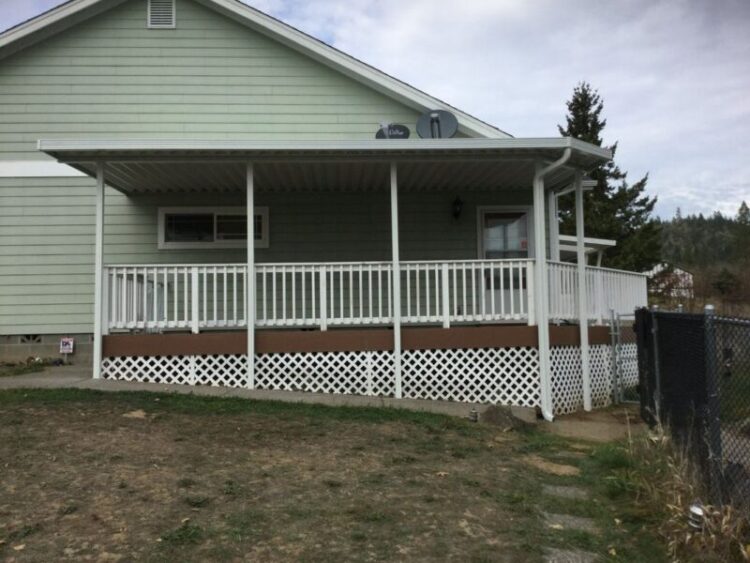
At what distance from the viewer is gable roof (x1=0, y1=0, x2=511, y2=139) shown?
10625 millimetres

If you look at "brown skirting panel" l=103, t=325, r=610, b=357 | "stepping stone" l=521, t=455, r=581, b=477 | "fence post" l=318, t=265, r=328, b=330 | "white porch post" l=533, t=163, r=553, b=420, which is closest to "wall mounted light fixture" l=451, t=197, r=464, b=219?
"white porch post" l=533, t=163, r=553, b=420

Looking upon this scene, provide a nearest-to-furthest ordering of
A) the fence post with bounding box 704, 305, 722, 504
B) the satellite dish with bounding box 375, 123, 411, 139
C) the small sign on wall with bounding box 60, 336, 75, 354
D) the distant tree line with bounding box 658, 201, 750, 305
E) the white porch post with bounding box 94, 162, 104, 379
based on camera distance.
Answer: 1. the fence post with bounding box 704, 305, 722, 504
2. the white porch post with bounding box 94, 162, 104, 379
3. the satellite dish with bounding box 375, 123, 411, 139
4. the small sign on wall with bounding box 60, 336, 75, 354
5. the distant tree line with bounding box 658, 201, 750, 305

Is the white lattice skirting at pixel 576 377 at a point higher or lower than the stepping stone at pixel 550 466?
higher

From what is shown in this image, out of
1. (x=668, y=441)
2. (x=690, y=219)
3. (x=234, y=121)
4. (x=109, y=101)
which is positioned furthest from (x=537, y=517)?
(x=690, y=219)

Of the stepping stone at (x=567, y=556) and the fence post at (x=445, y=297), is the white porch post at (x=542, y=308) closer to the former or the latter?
the fence post at (x=445, y=297)

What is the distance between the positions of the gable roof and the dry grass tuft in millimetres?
6721

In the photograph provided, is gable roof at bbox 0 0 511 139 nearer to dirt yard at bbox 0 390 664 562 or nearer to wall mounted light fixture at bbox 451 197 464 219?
wall mounted light fixture at bbox 451 197 464 219

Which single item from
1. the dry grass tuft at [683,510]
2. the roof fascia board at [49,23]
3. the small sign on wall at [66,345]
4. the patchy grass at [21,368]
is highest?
the roof fascia board at [49,23]

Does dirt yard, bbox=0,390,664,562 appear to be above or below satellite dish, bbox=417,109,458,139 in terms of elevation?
below

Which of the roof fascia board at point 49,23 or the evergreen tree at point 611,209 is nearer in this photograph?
the roof fascia board at point 49,23

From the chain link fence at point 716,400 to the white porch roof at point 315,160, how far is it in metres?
3.91

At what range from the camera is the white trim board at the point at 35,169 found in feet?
34.9

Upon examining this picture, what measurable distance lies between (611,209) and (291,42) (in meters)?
29.5

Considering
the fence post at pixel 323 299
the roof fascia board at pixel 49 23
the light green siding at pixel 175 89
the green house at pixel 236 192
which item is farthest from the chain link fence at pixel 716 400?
the roof fascia board at pixel 49 23
